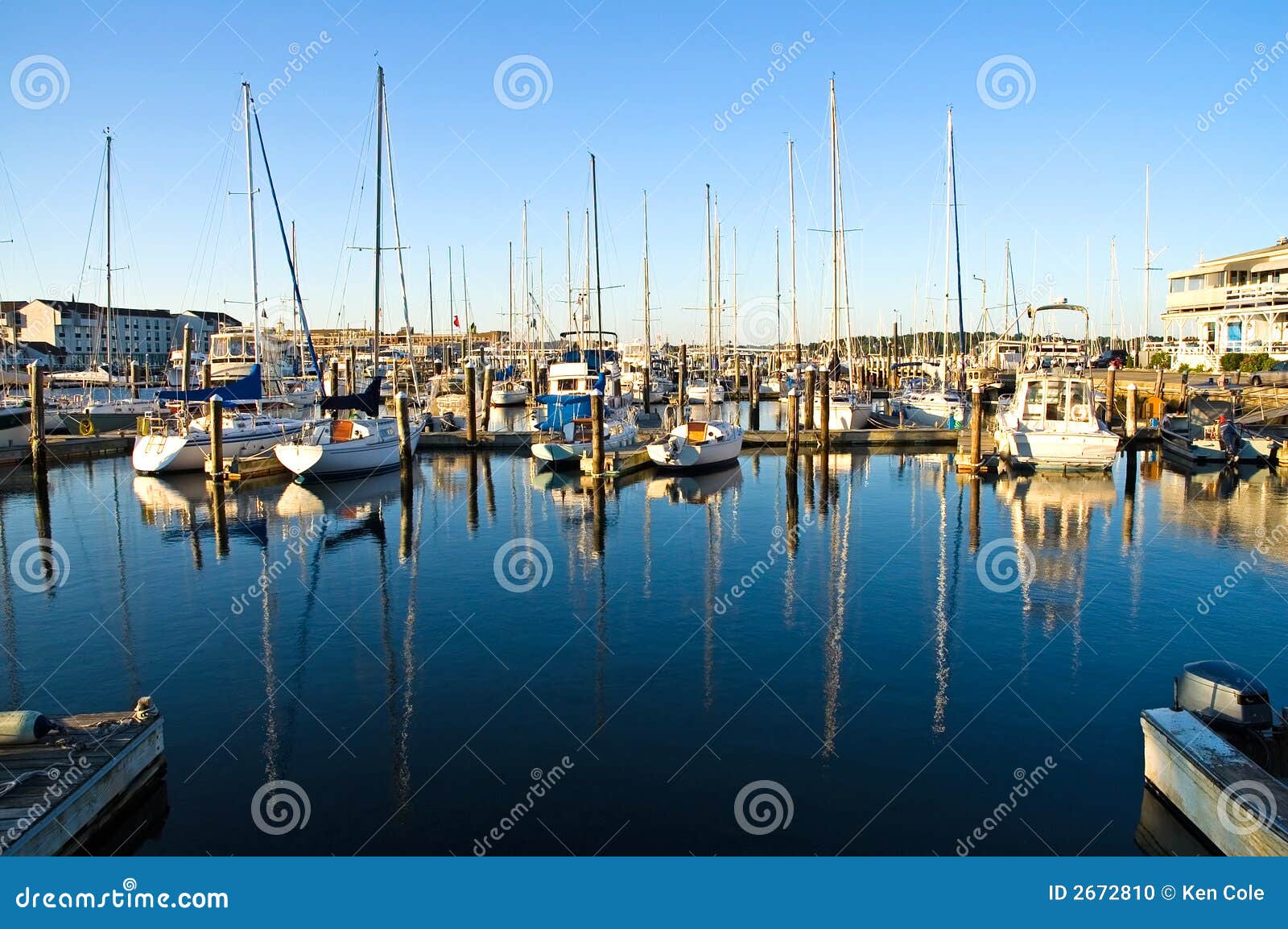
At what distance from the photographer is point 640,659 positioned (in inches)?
599

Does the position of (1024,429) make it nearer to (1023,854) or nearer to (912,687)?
(912,687)

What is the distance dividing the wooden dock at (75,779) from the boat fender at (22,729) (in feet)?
0.30

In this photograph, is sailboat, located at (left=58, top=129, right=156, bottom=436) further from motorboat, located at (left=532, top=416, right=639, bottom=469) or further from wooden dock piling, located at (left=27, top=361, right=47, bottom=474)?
motorboat, located at (left=532, top=416, right=639, bottom=469)

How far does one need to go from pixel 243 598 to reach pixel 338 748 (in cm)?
817

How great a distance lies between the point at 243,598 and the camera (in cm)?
1881

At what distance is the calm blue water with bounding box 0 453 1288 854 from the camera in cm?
1039

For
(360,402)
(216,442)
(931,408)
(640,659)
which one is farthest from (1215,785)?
(931,408)

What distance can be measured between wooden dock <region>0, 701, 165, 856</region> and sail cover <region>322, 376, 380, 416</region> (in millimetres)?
25682

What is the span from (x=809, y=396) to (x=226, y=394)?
25.8 metres

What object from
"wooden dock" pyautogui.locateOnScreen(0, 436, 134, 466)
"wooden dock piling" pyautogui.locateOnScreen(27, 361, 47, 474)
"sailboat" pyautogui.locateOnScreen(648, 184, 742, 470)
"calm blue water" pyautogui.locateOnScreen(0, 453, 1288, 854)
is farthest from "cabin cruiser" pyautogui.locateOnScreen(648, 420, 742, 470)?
"wooden dock" pyautogui.locateOnScreen(0, 436, 134, 466)

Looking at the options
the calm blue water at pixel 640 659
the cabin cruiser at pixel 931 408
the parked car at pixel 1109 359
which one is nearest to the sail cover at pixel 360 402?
the calm blue water at pixel 640 659

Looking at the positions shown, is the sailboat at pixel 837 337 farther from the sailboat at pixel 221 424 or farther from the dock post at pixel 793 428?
the sailboat at pixel 221 424

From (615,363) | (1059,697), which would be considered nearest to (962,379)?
(615,363)

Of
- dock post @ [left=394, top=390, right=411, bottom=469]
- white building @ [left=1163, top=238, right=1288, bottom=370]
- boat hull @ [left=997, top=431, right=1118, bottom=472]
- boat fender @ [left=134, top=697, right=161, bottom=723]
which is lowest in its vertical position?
boat fender @ [left=134, top=697, right=161, bottom=723]
